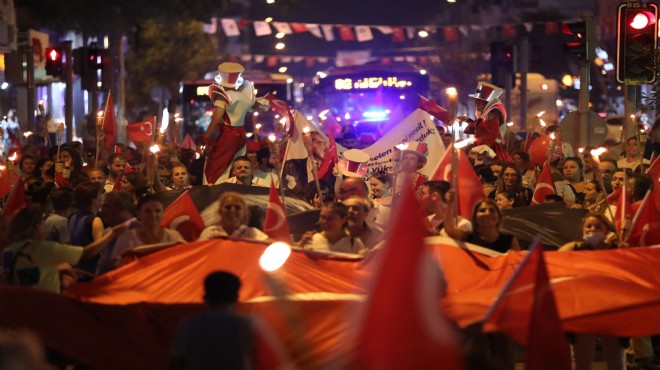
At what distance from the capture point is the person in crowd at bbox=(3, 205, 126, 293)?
8.50 metres

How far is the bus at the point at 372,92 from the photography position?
36938 mm

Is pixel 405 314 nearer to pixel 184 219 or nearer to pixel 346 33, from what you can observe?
pixel 184 219

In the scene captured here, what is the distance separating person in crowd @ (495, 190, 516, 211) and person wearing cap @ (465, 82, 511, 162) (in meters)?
3.99

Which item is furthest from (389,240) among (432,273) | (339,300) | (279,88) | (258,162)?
(279,88)

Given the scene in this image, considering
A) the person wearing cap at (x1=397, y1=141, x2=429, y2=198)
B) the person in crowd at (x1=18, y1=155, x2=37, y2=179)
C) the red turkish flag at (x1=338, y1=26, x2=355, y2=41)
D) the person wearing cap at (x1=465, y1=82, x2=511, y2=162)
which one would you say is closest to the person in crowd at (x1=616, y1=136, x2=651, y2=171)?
the person wearing cap at (x1=465, y1=82, x2=511, y2=162)

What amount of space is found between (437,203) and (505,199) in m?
2.38

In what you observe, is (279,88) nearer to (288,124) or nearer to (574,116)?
(574,116)

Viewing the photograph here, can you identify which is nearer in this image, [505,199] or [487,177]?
[505,199]

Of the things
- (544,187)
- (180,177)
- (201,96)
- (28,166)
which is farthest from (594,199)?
(201,96)

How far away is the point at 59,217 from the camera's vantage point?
10.3m

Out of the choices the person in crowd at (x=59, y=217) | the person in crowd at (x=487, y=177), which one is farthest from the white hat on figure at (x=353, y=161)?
the person in crowd at (x=59, y=217)

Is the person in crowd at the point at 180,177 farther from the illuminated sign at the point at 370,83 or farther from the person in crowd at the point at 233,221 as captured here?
the illuminated sign at the point at 370,83

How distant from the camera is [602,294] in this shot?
27.9ft

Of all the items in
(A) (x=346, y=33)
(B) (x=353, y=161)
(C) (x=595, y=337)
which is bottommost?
(C) (x=595, y=337)
